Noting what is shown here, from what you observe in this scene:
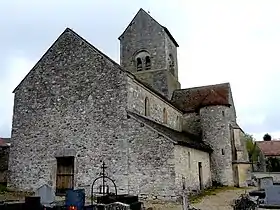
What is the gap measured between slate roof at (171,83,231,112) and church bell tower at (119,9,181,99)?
120cm

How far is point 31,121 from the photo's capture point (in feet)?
76.0

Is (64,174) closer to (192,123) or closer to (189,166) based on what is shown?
(189,166)

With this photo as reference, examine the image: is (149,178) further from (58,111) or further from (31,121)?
(31,121)

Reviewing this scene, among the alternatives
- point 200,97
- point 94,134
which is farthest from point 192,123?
point 94,134

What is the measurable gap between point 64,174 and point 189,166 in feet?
26.9

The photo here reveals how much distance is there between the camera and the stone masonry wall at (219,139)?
28.0 metres

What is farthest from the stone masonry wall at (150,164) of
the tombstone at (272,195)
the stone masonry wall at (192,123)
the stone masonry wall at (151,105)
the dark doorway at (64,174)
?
the stone masonry wall at (192,123)

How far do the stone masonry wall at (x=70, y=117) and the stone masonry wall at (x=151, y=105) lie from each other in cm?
81

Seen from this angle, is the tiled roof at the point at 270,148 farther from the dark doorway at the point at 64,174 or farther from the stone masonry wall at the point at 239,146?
the dark doorway at the point at 64,174

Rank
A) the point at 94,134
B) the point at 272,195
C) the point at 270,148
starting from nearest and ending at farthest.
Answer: the point at 272,195, the point at 94,134, the point at 270,148

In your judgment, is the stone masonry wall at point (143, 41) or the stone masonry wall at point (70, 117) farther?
the stone masonry wall at point (143, 41)

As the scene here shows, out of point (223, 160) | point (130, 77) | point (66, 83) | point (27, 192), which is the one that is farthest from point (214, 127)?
point (27, 192)

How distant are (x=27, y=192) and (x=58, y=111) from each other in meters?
5.71

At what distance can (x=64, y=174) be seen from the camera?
2142 cm
